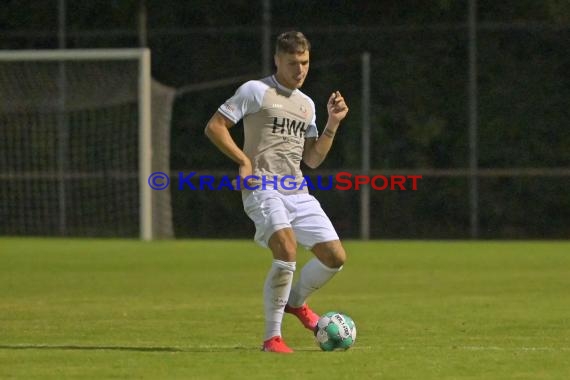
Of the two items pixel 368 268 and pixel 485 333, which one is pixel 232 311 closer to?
pixel 485 333

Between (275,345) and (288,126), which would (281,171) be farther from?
(275,345)

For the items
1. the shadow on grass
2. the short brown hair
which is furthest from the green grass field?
the short brown hair

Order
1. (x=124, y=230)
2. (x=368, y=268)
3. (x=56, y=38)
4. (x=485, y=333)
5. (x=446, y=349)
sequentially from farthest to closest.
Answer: (x=56, y=38) → (x=124, y=230) → (x=368, y=268) → (x=485, y=333) → (x=446, y=349)

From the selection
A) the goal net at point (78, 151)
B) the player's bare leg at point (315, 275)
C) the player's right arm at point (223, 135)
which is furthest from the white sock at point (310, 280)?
the goal net at point (78, 151)

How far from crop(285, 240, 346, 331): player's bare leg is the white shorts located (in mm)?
61

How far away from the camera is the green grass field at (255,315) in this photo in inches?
298

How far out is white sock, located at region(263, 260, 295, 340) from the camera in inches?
325

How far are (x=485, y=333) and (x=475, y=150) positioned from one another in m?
15.3

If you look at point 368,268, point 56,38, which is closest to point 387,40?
point 56,38

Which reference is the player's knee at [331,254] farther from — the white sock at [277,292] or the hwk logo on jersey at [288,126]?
the hwk logo on jersey at [288,126]

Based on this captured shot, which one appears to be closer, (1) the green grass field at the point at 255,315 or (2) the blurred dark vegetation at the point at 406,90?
(1) the green grass field at the point at 255,315

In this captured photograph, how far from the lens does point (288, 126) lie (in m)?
8.71

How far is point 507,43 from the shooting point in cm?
2475

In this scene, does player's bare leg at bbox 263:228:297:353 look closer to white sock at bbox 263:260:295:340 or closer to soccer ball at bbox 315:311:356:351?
white sock at bbox 263:260:295:340
